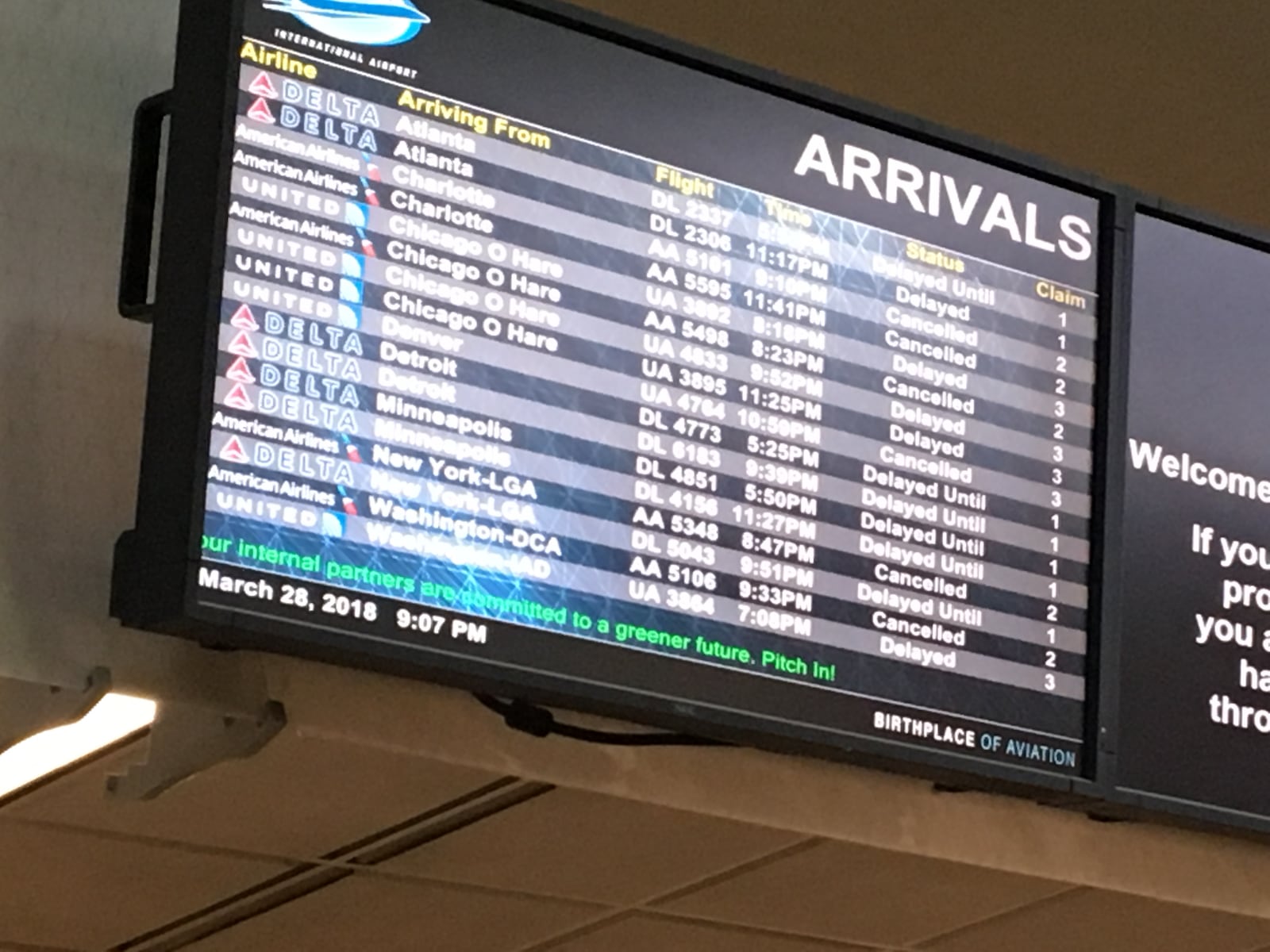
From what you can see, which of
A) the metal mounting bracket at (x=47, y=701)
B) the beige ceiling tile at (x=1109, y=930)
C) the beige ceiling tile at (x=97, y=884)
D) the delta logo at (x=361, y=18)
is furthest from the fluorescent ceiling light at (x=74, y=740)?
the beige ceiling tile at (x=1109, y=930)

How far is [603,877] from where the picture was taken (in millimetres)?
2824

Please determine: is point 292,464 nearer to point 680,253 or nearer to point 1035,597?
point 680,253

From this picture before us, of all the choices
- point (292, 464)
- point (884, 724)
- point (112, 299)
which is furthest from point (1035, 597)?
point (112, 299)

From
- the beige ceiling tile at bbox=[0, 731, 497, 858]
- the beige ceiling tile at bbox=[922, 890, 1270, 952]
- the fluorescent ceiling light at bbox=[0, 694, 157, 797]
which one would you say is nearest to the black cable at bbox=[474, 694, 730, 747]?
the beige ceiling tile at bbox=[0, 731, 497, 858]

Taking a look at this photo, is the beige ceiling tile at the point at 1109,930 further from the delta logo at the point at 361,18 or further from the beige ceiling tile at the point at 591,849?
the delta logo at the point at 361,18

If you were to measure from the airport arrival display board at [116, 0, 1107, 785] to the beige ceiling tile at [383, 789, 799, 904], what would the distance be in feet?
0.88

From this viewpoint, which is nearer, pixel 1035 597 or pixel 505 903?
pixel 1035 597

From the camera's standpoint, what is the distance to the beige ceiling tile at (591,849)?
8.55 feet

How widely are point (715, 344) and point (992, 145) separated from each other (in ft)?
1.66

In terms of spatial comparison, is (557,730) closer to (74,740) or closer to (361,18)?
(74,740)

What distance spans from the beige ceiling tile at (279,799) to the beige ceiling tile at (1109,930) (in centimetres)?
82

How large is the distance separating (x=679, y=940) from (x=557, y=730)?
0.73m

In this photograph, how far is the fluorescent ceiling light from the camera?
239cm

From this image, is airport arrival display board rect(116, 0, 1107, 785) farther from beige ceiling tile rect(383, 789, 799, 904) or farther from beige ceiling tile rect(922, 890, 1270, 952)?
beige ceiling tile rect(922, 890, 1270, 952)
